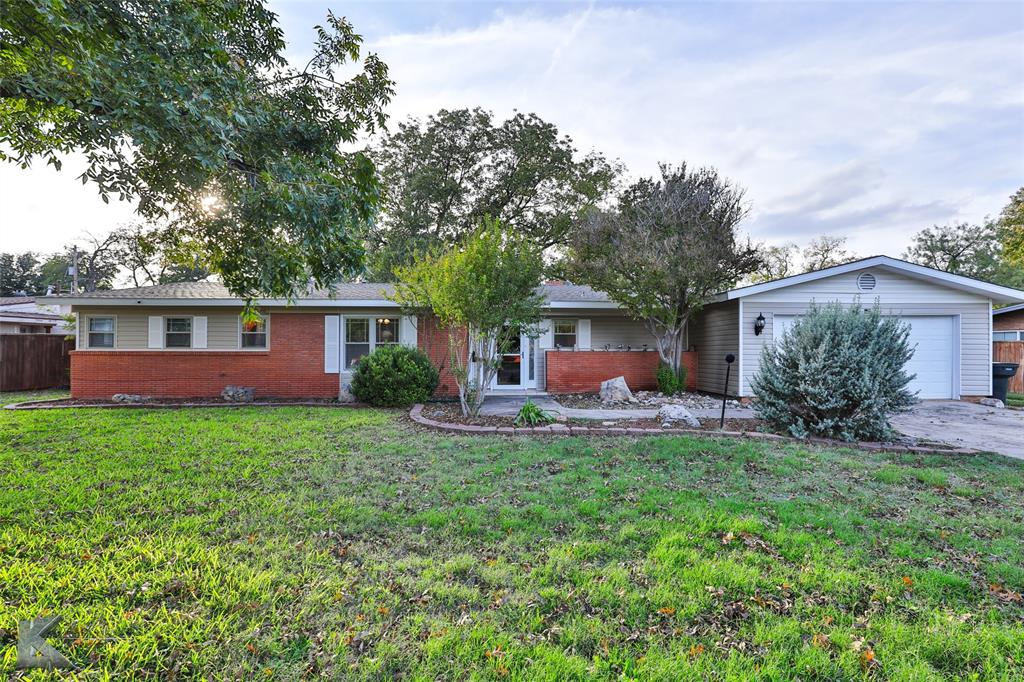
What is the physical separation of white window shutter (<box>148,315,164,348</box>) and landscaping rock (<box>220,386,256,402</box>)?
2143 mm

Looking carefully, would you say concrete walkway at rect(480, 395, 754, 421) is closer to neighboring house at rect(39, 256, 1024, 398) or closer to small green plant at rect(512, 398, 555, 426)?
small green plant at rect(512, 398, 555, 426)

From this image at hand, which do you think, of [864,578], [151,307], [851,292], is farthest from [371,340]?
[851,292]

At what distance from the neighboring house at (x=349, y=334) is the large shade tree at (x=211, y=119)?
4.15 meters

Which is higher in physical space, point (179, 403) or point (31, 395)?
point (179, 403)

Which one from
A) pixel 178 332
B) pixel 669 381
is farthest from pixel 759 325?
pixel 178 332

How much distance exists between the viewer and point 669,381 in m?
11.1

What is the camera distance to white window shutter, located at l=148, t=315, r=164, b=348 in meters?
10.9

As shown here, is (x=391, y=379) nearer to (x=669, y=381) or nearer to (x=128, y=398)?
(x=128, y=398)

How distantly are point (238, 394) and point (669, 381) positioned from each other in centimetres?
1008

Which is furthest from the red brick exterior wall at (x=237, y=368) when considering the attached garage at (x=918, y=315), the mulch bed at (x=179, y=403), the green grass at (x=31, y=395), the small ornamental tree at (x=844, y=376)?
the attached garage at (x=918, y=315)

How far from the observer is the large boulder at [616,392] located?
1027 cm

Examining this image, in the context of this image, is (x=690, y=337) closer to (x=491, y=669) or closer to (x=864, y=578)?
(x=864, y=578)

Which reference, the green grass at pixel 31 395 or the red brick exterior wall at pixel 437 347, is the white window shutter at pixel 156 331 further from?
the red brick exterior wall at pixel 437 347

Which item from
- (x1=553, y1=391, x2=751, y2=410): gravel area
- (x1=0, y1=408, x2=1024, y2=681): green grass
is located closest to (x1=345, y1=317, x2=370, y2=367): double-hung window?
(x1=553, y1=391, x2=751, y2=410): gravel area
